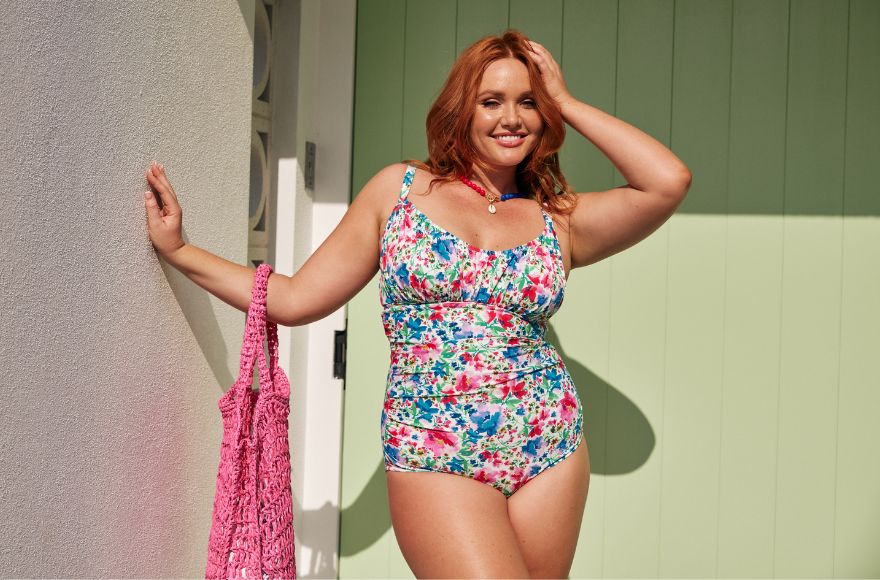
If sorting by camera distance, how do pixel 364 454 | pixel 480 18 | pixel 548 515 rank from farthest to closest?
pixel 364 454 → pixel 480 18 → pixel 548 515

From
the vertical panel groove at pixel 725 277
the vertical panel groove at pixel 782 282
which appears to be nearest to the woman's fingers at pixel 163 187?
the vertical panel groove at pixel 725 277

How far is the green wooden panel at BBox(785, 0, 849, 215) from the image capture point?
9.46ft

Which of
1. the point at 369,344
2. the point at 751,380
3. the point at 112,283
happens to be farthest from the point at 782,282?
the point at 112,283

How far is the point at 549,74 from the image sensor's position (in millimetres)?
2215

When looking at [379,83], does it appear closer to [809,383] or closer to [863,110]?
[863,110]

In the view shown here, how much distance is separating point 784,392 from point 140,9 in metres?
2.17

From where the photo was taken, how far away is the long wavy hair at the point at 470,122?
2154 mm

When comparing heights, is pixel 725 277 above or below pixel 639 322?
above

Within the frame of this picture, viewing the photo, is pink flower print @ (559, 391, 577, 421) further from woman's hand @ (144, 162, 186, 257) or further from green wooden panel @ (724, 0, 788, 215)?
green wooden panel @ (724, 0, 788, 215)

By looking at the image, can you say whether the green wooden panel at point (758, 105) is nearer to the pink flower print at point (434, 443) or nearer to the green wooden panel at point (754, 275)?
the green wooden panel at point (754, 275)

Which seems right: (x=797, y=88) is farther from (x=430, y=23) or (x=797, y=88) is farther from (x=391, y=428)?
(x=391, y=428)

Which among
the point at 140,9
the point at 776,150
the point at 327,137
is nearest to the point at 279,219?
the point at 327,137

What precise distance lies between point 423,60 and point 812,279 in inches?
56.1

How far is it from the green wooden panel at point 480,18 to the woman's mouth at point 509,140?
927 mm
